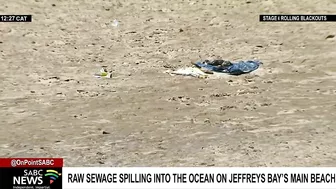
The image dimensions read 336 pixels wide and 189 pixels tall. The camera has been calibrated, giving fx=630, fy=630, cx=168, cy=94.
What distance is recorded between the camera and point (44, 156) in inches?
245

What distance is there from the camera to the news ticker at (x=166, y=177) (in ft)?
17.9

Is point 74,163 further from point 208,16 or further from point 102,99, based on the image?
point 208,16

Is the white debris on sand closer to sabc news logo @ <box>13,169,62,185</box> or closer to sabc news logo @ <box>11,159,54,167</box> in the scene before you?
sabc news logo @ <box>11,159,54,167</box>

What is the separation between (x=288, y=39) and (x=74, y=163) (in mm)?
4321

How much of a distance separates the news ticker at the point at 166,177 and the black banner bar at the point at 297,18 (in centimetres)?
459

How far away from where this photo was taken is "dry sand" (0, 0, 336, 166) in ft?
20.9

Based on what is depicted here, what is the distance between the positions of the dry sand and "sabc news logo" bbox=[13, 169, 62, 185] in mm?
491

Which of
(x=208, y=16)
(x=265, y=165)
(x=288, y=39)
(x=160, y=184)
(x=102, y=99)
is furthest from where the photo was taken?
(x=208, y=16)

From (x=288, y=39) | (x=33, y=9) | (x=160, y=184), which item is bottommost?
(x=160, y=184)

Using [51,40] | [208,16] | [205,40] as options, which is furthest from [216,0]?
[51,40]

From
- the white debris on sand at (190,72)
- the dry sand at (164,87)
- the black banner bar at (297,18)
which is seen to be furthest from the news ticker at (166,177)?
the black banner bar at (297,18)

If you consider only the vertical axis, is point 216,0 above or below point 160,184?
above

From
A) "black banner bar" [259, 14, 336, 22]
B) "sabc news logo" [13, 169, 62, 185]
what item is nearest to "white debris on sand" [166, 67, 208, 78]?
"black banner bar" [259, 14, 336, 22]
